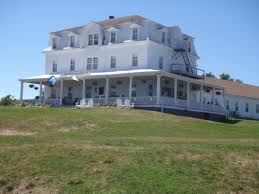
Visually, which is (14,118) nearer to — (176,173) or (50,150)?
(50,150)

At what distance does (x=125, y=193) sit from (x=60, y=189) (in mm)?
2088

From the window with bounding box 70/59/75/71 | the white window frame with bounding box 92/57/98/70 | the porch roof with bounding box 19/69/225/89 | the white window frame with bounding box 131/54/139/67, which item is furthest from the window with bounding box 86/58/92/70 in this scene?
the white window frame with bounding box 131/54/139/67

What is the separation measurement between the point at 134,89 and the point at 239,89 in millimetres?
22473

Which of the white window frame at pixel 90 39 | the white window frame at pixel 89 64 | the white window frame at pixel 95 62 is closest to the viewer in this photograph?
the white window frame at pixel 95 62

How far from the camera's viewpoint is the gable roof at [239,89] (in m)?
65.5

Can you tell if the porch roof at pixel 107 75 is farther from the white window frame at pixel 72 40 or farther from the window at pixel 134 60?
the white window frame at pixel 72 40

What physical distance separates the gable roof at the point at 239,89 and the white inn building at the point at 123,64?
848cm

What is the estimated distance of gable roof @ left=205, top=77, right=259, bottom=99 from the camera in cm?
6550

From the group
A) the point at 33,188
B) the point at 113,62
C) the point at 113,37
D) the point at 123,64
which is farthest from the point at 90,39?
the point at 33,188

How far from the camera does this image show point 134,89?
51062mm

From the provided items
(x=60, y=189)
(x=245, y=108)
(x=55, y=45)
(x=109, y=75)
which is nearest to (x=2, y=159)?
(x=60, y=189)

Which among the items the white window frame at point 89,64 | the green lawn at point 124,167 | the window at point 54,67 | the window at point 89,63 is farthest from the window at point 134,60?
the green lawn at point 124,167

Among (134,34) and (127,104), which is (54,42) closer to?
(134,34)

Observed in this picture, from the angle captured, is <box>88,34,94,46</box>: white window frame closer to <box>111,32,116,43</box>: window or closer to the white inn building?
the white inn building
